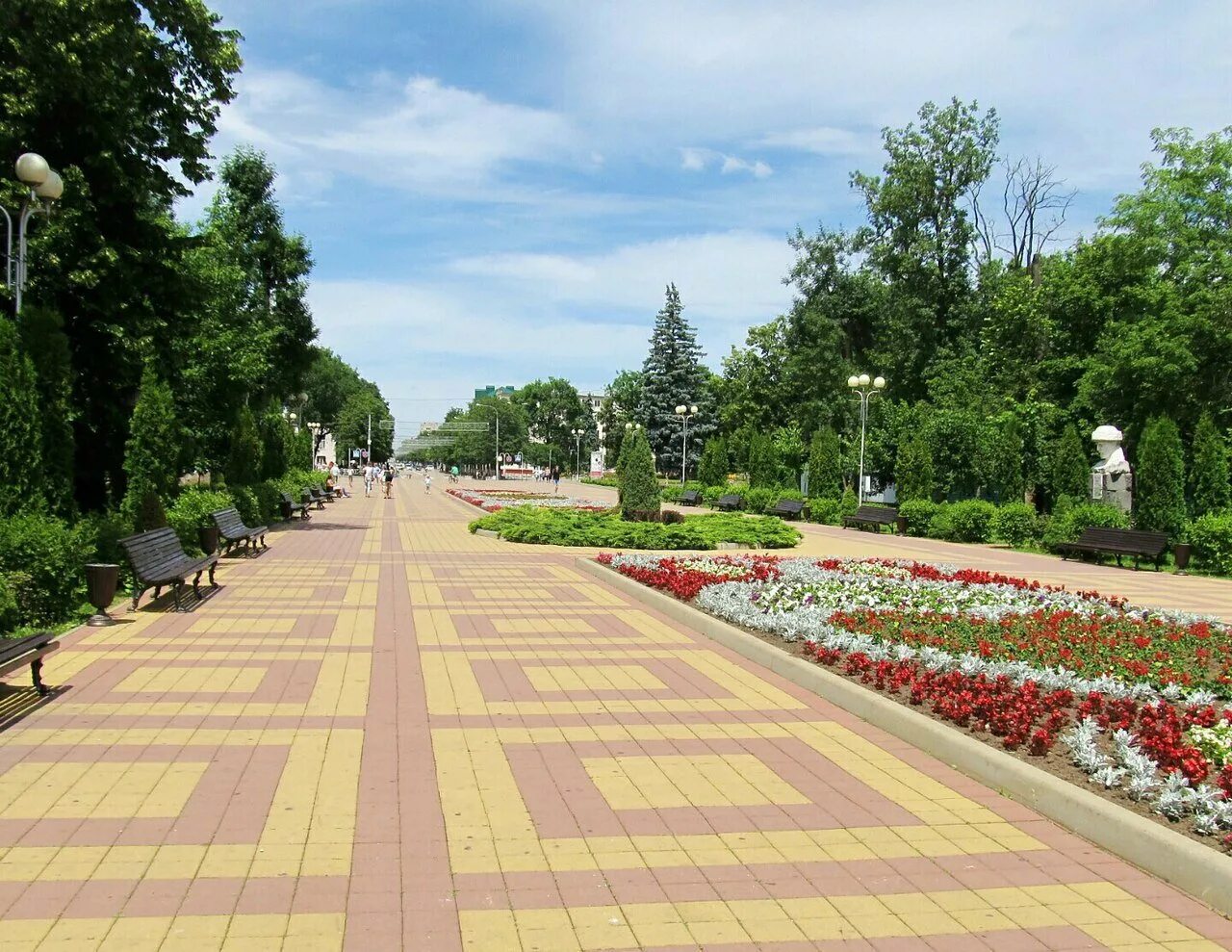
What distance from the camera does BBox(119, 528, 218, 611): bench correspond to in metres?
9.29

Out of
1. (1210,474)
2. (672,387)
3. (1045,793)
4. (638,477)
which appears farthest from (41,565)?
(672,387)

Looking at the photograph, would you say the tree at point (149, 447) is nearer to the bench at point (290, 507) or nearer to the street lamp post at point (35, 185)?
the street lamp post at point (35, 185)

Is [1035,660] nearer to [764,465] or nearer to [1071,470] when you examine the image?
[1071,470]

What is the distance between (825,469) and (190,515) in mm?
24215

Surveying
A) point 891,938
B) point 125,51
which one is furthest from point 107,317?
point 891,938

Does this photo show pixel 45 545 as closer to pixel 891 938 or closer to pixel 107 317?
pixel 107 317

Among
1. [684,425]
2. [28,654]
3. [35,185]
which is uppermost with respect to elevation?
[35,185]

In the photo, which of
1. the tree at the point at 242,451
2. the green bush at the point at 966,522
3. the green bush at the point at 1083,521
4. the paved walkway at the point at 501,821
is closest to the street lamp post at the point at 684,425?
the green bush at the point at 966,522

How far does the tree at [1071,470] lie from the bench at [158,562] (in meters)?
20.2

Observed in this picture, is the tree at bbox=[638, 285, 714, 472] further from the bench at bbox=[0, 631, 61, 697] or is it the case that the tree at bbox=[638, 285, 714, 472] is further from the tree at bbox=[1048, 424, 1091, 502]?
the bench at bbox=[0, 631, 61, 697]

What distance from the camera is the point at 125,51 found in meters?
12.8

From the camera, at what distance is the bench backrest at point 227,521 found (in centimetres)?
1448

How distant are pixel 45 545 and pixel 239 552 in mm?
7937

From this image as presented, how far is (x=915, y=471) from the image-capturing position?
2848cm
